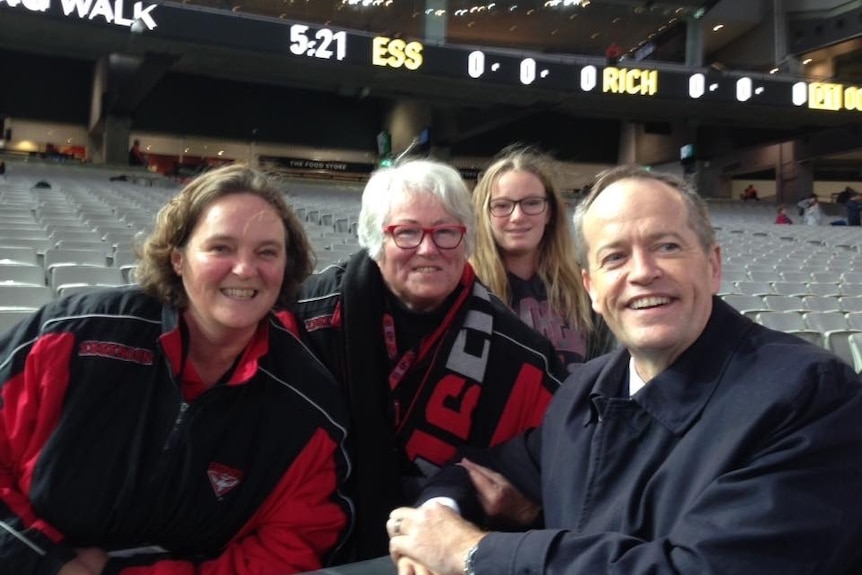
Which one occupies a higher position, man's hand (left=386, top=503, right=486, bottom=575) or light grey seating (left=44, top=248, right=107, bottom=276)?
light grey seating (left=44, top=248, right=107, bottom=276)

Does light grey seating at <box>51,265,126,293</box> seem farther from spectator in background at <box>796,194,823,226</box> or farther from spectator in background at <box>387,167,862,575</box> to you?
spectator in background at <box>796,194,823,226</box>

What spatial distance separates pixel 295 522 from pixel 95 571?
0.41 metres

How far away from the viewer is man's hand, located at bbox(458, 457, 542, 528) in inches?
62.3

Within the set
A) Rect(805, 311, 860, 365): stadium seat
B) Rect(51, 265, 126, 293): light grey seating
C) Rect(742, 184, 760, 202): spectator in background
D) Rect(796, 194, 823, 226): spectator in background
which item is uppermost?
Rect(742, 184, 760, 202): spectator in background

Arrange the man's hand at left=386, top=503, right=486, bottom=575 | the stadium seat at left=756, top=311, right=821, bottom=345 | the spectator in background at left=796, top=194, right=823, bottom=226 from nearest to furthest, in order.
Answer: the man's hand at left=386, top=503, right=486, bottom=575 → the stadium seat at left=756, top=311, right=821, bottom=345 → the spectator in background at left=796, top=194, right=823, bottom=226

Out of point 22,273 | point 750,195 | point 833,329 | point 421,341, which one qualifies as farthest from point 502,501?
point 750,195

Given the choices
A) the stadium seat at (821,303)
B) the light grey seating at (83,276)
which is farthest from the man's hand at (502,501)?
the stadium seat at (821,303)

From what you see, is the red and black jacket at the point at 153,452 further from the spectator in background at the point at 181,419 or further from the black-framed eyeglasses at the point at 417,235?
the black-framed eyeglasses at the point at 417,235

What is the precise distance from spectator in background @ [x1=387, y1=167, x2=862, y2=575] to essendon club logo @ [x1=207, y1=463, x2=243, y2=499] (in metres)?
0.37

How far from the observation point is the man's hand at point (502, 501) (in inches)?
62.3

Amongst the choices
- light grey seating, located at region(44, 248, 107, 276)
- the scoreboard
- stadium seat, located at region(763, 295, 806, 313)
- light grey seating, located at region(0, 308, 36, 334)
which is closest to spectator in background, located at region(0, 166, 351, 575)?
light grey seating, located at region(0, 308, 36, 334)

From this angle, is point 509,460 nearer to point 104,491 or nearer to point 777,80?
point 104,491

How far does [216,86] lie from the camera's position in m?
Result: 22.4

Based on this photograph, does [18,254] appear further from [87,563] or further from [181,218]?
[87,563]
